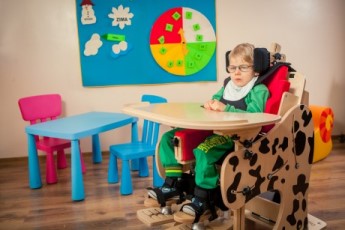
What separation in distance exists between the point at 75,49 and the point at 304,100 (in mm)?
2405

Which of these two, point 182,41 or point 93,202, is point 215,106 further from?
point 182,41

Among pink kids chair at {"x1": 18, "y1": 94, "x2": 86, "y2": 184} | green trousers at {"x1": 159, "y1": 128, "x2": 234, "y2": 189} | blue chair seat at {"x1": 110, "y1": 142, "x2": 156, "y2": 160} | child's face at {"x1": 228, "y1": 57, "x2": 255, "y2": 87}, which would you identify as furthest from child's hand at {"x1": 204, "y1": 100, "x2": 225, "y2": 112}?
pink kids chair at {"x1": 18, "y1": 94, "x2": 86, "y2": 184}

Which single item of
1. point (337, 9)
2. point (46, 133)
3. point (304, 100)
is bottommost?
point (46, 133)

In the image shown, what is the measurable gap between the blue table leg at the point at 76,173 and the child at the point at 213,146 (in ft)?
2.80

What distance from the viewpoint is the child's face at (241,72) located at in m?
1.93

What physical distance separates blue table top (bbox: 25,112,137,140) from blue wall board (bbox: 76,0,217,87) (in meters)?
0.67

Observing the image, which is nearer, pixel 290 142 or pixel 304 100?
pixel 290 142

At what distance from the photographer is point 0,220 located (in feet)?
7.32

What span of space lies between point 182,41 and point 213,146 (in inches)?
84.3

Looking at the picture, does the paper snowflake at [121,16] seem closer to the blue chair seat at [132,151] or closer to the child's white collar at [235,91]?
the blue chair seat at [132,151]

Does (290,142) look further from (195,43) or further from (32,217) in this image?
(195,43)

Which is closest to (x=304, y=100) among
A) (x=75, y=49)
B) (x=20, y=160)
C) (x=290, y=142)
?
(x=290, y=142)

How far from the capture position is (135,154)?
2.60 m

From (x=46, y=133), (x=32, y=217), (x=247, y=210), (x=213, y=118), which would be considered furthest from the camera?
(x=46, y=133)
